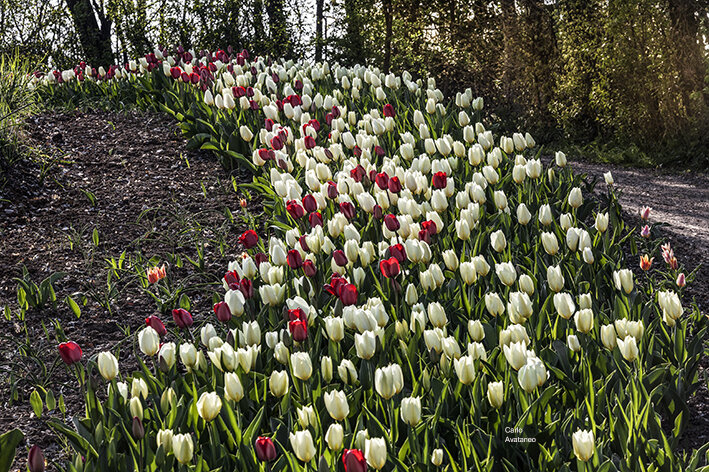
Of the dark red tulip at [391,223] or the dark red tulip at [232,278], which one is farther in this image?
the dark red tulip at [391,223]

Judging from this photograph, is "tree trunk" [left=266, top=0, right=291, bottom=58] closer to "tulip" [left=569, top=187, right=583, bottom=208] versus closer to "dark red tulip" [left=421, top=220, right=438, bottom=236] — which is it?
"tulip" [left=569, top=187, right=583, bottom=208]

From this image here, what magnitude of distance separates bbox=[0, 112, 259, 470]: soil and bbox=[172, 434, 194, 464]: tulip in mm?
815

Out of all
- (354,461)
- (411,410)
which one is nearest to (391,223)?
(411,410)

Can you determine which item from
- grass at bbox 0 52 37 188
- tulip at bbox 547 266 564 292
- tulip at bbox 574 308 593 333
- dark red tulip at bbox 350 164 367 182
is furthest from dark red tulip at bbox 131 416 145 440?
grass at bbox 0 52 37 188

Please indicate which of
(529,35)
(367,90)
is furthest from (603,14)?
(367,90)

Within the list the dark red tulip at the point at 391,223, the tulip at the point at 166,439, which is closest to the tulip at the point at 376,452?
the tulip at the point at 166,439

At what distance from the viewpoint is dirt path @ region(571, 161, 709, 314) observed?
4.21 meters

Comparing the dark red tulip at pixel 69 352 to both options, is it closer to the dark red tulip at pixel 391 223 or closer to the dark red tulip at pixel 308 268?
the dark red tulip at pixel 308 268

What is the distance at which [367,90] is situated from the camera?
7.07m

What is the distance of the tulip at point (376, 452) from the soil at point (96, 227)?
1.27m

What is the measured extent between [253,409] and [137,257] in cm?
180

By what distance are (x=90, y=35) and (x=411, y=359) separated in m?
11.0

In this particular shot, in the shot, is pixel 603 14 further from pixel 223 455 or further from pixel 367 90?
pixel 223 455

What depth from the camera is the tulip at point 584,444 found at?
1.86 metres
